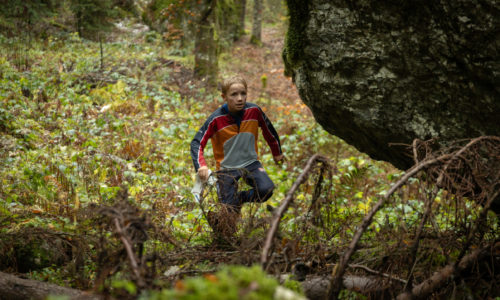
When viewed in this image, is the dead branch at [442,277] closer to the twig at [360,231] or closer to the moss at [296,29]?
the twig at [360,231]

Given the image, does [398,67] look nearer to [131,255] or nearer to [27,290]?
[131,255]

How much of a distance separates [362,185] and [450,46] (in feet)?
14.2

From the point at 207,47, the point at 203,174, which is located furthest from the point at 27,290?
the point at 207,47

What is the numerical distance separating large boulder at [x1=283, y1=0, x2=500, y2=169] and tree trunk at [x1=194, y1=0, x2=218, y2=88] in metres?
7.86

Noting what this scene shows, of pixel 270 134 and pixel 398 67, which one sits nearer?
pixel 398 67

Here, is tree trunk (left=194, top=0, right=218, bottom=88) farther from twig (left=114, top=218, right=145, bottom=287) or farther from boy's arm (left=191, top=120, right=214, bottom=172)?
twig (left=114, top=218, right=145, bottom=287)

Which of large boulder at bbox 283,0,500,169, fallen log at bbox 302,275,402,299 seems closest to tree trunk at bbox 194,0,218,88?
large boulder at bbox 283,0,500,169

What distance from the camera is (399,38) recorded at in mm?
3059

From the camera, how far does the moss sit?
356 centimetres

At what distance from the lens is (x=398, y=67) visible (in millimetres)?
3168

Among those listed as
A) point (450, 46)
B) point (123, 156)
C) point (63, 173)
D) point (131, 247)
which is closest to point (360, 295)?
point (131, 247)

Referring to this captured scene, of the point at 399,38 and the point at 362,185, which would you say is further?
the point at 362,185

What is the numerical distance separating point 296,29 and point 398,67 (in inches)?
43.3

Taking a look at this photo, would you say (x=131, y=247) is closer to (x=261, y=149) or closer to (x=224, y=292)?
(x=224, y=292)
